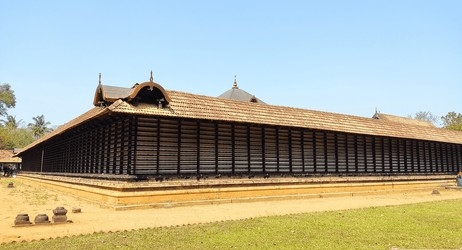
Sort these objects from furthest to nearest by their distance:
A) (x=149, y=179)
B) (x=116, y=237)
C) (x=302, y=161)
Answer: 1. (x=302, y=161)
2. (x=149, y=179)
3. (x=116, y=237)

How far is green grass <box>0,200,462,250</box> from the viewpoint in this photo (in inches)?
308

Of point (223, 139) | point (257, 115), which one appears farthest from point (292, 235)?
point (257, 115)

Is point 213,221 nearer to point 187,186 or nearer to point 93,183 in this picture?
point 187,186

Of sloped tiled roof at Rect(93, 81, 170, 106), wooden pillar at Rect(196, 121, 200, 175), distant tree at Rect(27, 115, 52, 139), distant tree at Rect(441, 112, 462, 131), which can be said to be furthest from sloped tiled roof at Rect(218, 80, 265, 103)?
distant tree at Rect(27, 115, 52, 139)

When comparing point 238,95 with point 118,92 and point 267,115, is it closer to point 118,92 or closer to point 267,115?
point 267,115

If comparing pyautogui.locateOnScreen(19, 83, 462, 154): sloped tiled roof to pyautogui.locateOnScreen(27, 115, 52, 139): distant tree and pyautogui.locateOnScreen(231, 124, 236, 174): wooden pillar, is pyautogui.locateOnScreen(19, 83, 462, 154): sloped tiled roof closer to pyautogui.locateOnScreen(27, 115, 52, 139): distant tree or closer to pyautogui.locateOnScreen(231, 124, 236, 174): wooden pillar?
Result: pyautogui.locateOnScreen(231, 124, 236, 174): wooden pillar

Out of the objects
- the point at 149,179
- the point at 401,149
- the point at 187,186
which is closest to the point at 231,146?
the point at 187,186

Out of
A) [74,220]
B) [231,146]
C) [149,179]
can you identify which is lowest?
[74,220]

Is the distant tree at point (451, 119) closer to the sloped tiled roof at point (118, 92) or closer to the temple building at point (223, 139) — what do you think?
the temple building at point (223, 139)

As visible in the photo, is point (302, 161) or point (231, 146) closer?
point (231, 146)

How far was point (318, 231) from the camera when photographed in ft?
31.3

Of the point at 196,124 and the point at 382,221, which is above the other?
the point at 196,124

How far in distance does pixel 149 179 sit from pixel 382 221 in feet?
30.8

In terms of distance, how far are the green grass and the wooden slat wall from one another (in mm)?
→ 6865
